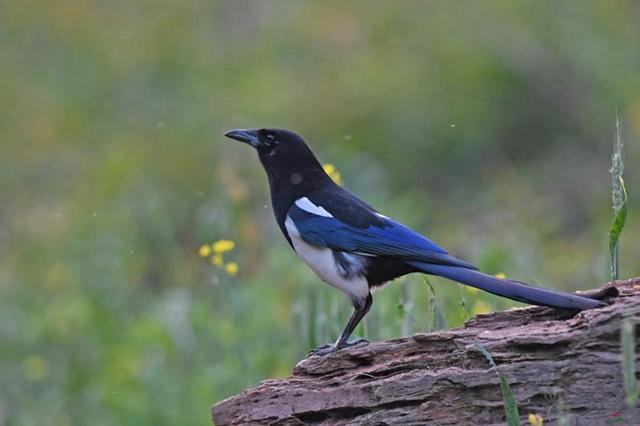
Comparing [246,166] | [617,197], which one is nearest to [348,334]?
[617,197]

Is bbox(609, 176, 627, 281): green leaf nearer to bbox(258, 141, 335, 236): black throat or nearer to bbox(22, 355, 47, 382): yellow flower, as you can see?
bbox(258, 141, 335, 236): black throat

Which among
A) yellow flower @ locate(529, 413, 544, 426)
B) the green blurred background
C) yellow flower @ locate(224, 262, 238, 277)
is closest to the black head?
the green blurred background

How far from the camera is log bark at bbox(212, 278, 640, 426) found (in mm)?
4523

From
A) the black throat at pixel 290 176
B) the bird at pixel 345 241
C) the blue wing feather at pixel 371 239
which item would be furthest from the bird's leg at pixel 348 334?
the black throat at pixel 290 176

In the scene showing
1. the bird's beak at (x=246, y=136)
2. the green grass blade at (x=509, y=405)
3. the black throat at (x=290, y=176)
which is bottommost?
the green grass blade at (x=509, y=405)

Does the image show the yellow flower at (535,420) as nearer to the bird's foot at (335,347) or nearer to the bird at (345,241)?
the bird at (345,241)

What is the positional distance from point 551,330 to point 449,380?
1.08 feet

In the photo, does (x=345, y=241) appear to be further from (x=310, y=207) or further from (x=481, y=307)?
(x=481, y=307)

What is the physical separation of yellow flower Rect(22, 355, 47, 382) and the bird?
2729 millimetres

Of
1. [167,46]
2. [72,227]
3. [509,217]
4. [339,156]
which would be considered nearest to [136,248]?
[72,227]

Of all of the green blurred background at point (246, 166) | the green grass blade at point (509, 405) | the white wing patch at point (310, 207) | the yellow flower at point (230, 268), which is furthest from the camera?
the green blurred background at point (246, 166)

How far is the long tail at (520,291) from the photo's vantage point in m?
4.80

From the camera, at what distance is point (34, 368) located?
27.9 feet

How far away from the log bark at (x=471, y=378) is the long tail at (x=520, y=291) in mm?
65
